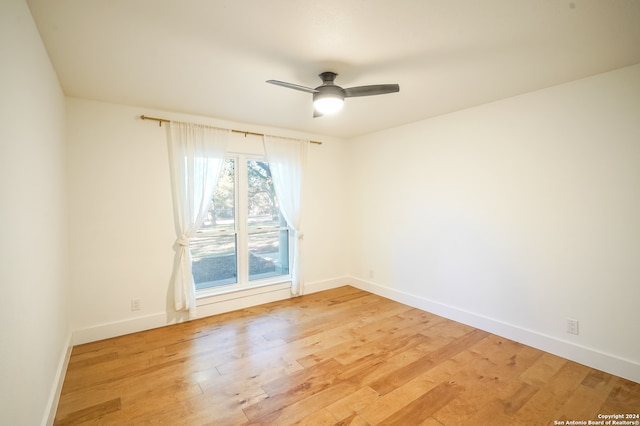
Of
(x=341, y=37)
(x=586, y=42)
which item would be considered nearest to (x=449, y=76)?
(x=586, y=42)

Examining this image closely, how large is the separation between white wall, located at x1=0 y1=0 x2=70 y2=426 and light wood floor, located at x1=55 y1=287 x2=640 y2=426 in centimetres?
49

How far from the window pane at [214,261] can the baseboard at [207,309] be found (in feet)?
0.78

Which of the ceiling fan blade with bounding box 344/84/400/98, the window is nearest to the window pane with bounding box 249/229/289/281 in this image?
the window

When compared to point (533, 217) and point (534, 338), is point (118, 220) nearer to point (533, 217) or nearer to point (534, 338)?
point (533, 217)

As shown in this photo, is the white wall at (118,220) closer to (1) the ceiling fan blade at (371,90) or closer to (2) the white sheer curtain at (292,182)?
(2) the white sheer curtain at (292,182)

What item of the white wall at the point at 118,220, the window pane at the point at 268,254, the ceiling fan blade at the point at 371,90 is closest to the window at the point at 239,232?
the window pane at the point at 268,254

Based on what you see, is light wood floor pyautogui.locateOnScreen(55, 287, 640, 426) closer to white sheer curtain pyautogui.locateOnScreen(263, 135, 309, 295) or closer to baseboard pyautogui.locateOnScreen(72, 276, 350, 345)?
baseboard pyautogui.locateOnScreen(72, 276, 350, 345)

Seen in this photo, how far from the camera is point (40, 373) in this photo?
169 cm

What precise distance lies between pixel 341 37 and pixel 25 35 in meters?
1.74

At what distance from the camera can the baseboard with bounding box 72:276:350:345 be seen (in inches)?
116

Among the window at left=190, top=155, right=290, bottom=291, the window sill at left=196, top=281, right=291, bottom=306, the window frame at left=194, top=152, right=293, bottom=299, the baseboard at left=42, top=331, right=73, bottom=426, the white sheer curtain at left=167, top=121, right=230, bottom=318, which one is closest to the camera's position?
the baseboard at left=42, top=331, right=73, bottom=426

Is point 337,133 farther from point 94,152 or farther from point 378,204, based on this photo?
point 94,152

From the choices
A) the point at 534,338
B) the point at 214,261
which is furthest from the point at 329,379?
the point at 214,261

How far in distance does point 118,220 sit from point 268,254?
1.94m
